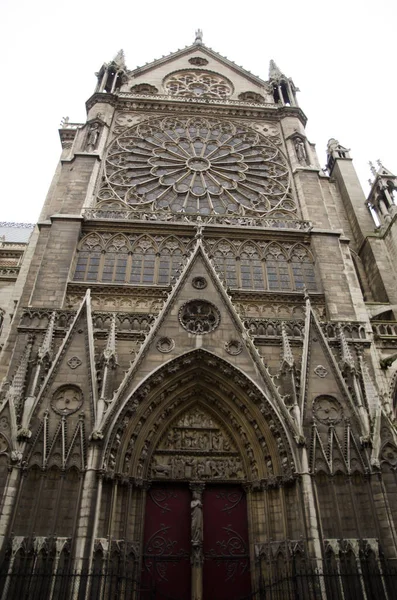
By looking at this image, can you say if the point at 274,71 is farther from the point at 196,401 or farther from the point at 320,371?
the point at 196,401

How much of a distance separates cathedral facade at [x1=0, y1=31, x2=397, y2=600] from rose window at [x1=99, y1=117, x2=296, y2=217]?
20 centimetres

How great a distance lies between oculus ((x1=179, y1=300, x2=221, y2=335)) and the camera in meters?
13.1

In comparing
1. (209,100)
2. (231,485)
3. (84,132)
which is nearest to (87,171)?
(84,132)

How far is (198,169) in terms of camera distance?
1984 centimetres

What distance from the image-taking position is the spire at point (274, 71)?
24.6 m

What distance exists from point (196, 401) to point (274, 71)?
811 inches

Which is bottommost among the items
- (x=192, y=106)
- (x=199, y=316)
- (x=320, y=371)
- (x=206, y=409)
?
(x=206, y=409)

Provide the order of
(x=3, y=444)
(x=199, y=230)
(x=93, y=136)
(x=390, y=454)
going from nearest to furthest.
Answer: (x=3, y=444) < (x=390, y=454) < (x=199, y=230) < (x=93, y=136)

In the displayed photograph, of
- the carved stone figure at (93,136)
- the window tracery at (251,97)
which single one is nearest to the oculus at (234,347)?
the carved stone figure at (93,136)

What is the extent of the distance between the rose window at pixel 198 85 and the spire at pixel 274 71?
8.14ft

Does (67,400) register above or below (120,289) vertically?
below

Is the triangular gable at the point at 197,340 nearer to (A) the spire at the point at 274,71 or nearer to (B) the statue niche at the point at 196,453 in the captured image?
(B) the statue niche at the point at 196,453

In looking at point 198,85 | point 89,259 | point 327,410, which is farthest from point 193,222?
point 198,85

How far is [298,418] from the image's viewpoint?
1125 cm
